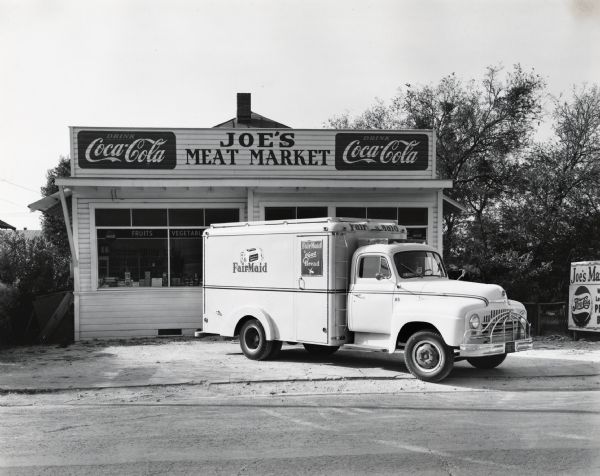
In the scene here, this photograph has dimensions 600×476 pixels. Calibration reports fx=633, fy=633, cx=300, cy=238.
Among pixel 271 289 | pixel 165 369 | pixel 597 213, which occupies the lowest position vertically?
pixel 165 369

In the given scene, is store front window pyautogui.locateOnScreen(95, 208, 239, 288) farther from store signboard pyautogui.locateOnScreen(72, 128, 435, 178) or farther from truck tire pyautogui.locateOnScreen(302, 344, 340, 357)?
truck tire pyautogui.locateOnScreen(302, 344, 340, 357)

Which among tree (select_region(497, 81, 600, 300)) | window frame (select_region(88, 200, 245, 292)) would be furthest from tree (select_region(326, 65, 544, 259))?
window frame (select_region(88, 200, 245, 292))

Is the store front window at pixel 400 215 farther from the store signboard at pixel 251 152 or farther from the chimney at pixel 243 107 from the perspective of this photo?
the chimney at pixel 243 107

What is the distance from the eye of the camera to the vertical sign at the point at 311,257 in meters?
11.2

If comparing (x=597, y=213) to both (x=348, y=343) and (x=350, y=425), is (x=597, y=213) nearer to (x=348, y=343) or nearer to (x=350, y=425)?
(x=348, y=343)

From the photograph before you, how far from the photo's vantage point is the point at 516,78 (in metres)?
24.9

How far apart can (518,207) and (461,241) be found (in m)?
3.77

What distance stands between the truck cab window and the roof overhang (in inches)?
184

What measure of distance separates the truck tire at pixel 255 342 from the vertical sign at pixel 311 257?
153 cm

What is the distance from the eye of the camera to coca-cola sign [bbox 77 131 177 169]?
15.5 m

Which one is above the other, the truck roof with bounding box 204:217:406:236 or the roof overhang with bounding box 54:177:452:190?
the roof overhang with bounding box 54:177:452:190

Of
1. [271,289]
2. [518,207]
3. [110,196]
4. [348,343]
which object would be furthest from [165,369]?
[518,207]

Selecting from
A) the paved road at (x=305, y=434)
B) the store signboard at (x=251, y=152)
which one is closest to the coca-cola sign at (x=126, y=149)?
the store signboard at (x=251, y=152)

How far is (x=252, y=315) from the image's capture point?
12.1 meters
